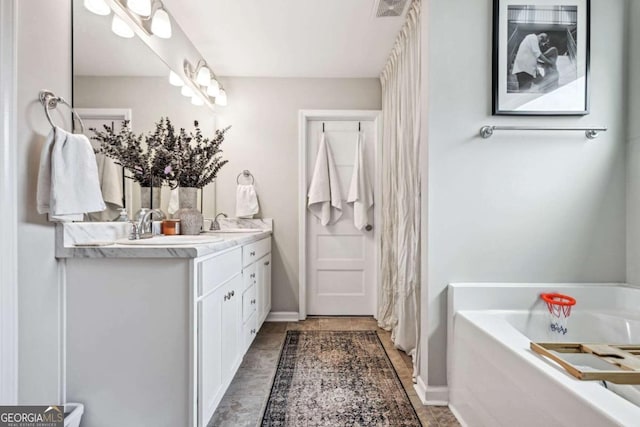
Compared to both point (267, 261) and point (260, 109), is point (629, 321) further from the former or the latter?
point (260, 109)

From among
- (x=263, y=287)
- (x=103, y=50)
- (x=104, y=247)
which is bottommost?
(x=263, y=287)

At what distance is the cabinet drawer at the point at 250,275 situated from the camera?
2246 millimetres

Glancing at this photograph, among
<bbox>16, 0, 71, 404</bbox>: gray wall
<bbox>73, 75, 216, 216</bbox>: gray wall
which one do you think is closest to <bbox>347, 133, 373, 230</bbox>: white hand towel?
<bbox>73, 75, 216, 216</bbox>: gray wall

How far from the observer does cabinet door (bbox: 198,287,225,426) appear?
1.38 m

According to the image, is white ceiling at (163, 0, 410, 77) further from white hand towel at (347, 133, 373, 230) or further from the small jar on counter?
the small jar on counter

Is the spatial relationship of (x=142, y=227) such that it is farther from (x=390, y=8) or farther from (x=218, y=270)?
(x=390, y=8)

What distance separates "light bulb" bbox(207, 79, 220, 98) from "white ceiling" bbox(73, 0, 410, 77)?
186 millimetres

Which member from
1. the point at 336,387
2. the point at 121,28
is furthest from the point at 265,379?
the point at 121,28

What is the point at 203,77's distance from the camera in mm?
2881

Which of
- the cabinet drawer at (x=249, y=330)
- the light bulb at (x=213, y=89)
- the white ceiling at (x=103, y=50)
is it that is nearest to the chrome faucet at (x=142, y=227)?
the white ceiling at (x=103, y=50)

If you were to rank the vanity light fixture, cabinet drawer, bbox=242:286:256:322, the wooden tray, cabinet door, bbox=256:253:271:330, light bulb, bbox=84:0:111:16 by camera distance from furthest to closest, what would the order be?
cabinet door, bbox=256:253:271:330 < the vanity light fixture < cabinet drawer, bbox=242:286:256:322 < light bulb, bbox=84:0:111:16 < the wooden tray

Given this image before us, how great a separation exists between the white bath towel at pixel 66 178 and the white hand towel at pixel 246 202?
72.5 inches

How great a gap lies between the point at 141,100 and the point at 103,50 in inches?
15.9

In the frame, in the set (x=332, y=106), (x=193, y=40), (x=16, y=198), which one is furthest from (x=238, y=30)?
(x=16, y=198)
